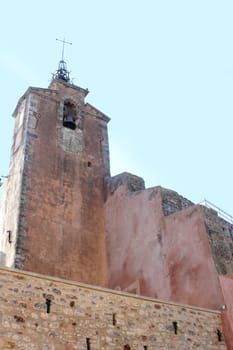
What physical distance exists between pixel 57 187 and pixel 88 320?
6585mm

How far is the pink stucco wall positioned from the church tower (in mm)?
631

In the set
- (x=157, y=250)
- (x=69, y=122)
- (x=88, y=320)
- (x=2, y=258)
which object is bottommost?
(x=88, y=320)

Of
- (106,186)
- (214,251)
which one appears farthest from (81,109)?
(214,251)

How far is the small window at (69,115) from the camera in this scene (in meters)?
15.6

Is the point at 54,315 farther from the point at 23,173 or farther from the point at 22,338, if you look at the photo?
the point at 23,173

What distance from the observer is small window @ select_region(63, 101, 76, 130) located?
51.3 ft

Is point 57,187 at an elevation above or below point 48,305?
above

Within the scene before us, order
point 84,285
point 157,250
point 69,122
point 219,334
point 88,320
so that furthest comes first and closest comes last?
point 69,122, point 157,250, point 219,334, point 84,285, point 88,320

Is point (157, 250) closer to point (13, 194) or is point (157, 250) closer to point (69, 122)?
point (13, 194)

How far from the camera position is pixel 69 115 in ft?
52.4

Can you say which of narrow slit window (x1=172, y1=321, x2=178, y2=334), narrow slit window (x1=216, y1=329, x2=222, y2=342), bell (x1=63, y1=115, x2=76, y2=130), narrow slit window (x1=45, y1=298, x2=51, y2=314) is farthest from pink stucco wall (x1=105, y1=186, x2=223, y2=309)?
narrow slit window (x1=45, y1=298, x2=51, y2=314)

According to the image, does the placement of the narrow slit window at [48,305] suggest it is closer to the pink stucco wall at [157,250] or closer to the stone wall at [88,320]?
the stone wall at [88,320]

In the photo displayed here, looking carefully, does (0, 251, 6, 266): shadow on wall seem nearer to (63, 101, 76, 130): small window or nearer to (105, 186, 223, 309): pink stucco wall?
(105, 186, 223, 309): pink stucco wall

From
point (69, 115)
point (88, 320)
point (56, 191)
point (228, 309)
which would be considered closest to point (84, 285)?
point (88, 320)
